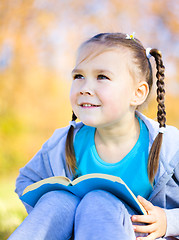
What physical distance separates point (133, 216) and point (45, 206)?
0.24m

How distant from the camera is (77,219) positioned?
2.89 feet

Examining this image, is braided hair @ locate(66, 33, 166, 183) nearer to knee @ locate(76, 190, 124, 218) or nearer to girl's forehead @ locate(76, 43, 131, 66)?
girl's forehead @ locate(76, 43, 131, 66)

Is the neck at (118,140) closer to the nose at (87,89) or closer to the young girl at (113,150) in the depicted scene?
the young girl at (113,150)

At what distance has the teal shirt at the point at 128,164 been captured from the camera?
109 cm

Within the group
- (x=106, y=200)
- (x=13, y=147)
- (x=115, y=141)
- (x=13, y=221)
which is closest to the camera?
(x=106, y=200)

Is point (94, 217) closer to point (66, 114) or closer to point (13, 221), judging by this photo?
point (13, 221)

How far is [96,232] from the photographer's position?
2.51 ft

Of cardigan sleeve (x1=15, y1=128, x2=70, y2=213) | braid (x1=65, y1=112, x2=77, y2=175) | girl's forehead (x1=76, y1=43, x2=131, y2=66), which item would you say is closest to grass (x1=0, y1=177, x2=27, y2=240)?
cardigan sleeve (x1=15, y1=128, x2=70, y2=213)

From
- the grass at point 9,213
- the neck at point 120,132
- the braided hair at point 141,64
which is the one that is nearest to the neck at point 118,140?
the neck at point 120,132

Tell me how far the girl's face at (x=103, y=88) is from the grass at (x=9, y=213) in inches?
35.5

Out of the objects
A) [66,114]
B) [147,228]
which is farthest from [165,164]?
[66,114]

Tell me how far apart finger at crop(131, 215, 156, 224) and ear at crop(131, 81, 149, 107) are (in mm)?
381

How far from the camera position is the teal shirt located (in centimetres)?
109

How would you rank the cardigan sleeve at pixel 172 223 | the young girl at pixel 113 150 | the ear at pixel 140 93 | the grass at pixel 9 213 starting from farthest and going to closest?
1. the grass at pixel 9 213
2. the ear at pixel 140 93
3. the cardigan sleeve at pixel 172 223
4. the young girl at pixel 113 150
